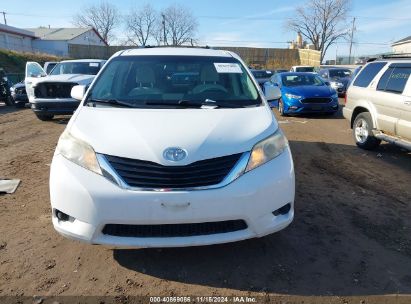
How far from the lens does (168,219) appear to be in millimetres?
2783

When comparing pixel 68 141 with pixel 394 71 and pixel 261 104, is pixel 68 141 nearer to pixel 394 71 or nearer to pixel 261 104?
pixel 261 104

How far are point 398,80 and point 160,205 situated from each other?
18.6 feet

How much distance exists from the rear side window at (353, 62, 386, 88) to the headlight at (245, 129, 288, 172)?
5148 millimetres

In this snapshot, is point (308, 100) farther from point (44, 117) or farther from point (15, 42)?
point (15, 42)

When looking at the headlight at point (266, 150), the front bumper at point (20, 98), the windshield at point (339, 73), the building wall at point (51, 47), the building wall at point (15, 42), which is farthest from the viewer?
the building wall at point (51, 47)

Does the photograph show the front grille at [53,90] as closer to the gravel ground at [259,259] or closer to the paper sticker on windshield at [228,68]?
the gravel ground at [259,259]

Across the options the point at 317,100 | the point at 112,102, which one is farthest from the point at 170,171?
the point at 317,100

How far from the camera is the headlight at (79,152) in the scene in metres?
2.93

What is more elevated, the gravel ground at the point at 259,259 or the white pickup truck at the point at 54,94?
the white pickup truck at the point at 54,94

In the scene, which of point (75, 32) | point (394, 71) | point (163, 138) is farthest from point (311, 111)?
point (75, 32)

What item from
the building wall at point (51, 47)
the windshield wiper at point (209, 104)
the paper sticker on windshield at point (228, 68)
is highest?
the building wall at point (51, 47)

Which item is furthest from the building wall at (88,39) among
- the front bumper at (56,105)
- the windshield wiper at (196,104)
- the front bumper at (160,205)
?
the front bumper at (160,205)

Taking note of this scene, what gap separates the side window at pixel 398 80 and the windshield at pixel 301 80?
6.16 m

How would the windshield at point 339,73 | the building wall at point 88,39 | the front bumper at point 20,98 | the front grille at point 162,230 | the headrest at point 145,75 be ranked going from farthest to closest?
the building wall at point 88,39 < the windshield at point 339,73 < the front bumper at point 20,98 < the headrest at point 145,75 < the front grille at point 162,230
